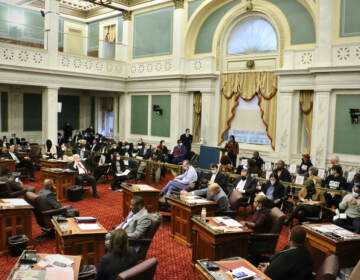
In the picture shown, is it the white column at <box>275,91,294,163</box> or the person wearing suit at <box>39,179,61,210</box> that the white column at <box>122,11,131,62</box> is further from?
the person wearing suit at <box>39,179,61,210</box>

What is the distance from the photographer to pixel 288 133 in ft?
40.9

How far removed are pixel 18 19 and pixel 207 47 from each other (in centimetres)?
1046

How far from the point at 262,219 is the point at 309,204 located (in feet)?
7.13

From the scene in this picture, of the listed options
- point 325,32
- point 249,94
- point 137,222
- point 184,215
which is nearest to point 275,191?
point 184,215

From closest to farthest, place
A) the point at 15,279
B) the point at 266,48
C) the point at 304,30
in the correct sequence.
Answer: the point at 15,279, the point at 304,30, the point at 266,48

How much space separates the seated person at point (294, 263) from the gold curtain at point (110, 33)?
16.8m

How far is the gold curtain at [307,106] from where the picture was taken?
12070mm

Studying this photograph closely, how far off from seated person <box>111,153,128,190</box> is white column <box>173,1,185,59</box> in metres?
6.47

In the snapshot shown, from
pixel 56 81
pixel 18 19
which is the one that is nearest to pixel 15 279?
pixel 56 81

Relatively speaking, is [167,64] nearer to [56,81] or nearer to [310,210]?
[56,81]

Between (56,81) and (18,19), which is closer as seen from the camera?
(56,81)

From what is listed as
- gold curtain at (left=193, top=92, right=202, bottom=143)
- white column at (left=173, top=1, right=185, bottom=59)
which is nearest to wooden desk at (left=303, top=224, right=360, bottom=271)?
gold curtain at (left=193, top=92, right=202, bottom=143)

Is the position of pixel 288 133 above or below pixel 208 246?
above

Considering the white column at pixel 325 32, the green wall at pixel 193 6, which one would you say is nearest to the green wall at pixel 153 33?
the green wall at pixel 193 6
